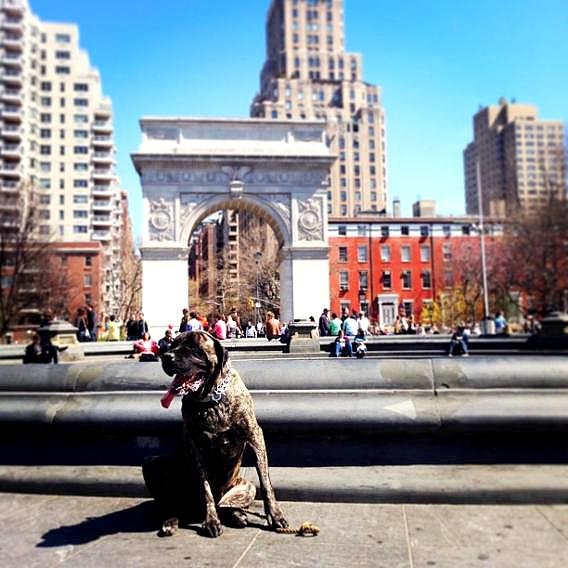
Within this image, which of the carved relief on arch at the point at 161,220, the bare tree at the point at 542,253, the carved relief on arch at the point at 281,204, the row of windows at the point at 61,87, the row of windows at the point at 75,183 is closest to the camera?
the carved relief on arch at the point at 161,220

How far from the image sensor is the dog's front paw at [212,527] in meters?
3.48

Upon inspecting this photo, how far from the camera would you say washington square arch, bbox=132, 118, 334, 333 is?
31875 mm

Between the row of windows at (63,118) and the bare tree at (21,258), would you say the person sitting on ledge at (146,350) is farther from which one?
the row of windows at (63,118)

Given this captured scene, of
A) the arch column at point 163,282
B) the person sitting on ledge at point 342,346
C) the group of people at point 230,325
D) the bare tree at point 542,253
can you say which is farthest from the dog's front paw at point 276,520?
the bare tree at point 542,253

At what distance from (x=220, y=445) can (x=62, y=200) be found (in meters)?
87.2

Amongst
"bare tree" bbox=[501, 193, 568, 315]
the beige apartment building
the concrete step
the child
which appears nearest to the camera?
the concrete step

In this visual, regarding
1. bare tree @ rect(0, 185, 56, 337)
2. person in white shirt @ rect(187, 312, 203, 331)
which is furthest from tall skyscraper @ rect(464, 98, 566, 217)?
person in white shirt @ rect(187, 312, 203, 331)

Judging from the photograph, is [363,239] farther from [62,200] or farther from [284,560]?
Answer: [62,200]

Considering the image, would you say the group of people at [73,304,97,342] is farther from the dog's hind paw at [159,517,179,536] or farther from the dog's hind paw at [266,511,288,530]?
the dog's hind paw at [266,511,288,530]

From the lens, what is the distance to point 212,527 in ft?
11.4

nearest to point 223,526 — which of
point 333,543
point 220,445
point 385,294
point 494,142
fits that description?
point 220,445

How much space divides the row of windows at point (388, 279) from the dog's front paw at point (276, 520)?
26.8 m

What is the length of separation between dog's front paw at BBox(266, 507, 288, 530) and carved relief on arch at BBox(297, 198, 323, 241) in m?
29.9

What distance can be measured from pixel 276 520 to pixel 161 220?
1177 inches
